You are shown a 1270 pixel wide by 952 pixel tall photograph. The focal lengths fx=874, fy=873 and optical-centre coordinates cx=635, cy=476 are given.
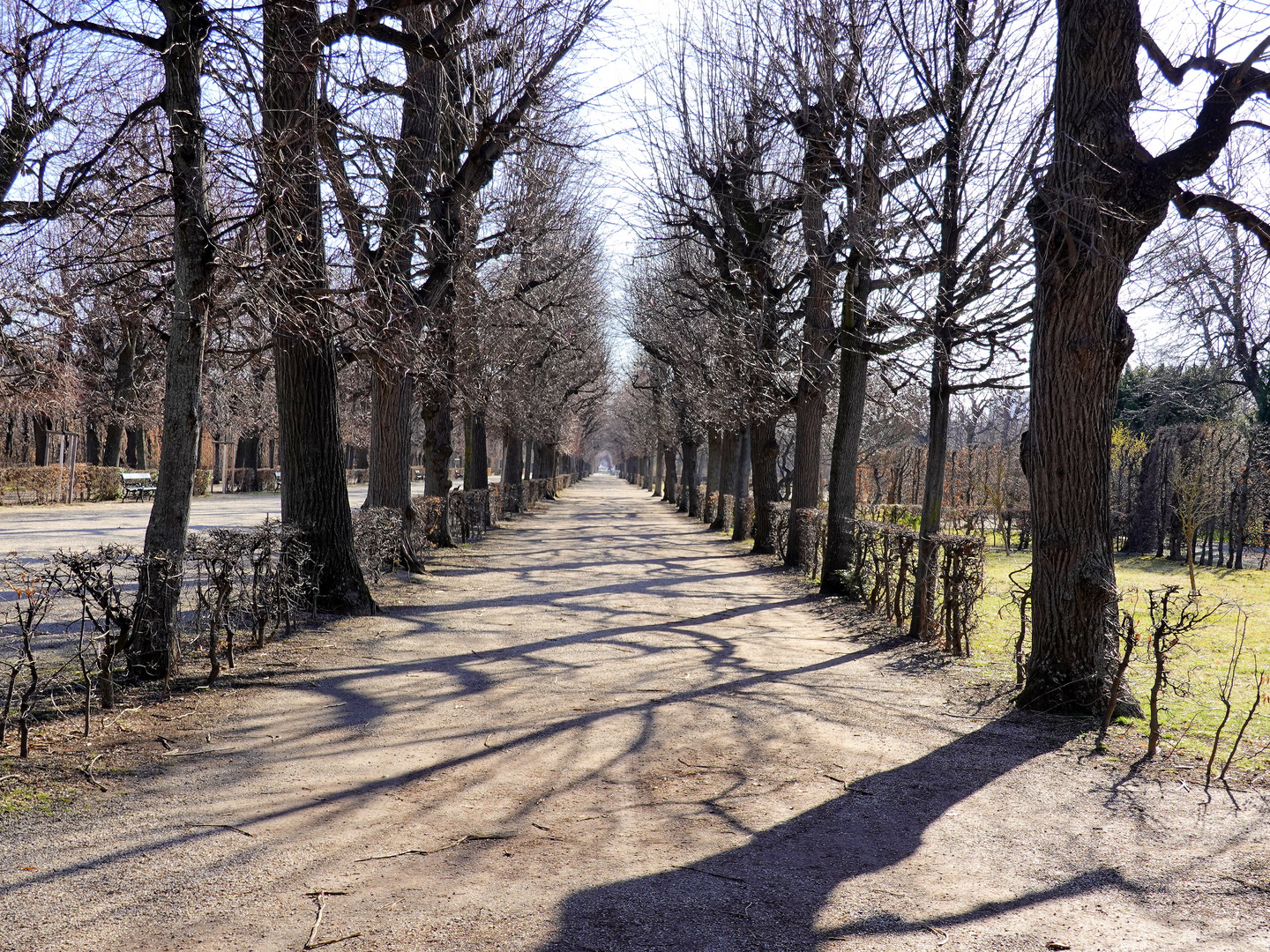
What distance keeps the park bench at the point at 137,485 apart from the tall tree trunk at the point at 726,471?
19885 millimetres

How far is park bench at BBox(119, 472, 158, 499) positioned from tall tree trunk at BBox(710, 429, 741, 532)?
19.9 metres

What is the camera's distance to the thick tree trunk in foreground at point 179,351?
5.98 meters

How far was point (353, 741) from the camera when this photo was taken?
17.1 feet

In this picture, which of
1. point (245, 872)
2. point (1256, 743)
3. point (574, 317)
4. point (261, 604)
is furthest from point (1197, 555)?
point (245, 872)

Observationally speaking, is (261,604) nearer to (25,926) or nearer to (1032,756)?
(25,926)

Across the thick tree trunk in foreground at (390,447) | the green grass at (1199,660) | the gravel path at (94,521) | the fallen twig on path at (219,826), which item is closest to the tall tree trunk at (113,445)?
the gravel path at (94,521)

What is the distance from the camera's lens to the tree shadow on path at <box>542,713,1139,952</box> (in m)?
3.00

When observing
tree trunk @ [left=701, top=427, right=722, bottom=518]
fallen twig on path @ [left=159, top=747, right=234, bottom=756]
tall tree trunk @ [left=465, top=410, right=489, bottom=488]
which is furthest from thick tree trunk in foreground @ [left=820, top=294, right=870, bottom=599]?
tree trunk @ [left=701, top=427, right=722, bottom=518]

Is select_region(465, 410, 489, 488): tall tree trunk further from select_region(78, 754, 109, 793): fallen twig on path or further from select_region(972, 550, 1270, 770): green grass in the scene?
select_region(78, 754, 109, 793): fallen twig on path

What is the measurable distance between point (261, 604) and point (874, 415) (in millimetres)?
20163

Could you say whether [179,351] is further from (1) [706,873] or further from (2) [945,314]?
(2) [945,314]

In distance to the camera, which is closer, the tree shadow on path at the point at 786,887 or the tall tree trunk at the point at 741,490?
the tree shadow on path at the point at 786,887

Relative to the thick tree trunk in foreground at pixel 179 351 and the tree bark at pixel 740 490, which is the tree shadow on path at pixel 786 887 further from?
the tree bark at pixel 740 490

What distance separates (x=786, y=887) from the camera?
11.2ft
